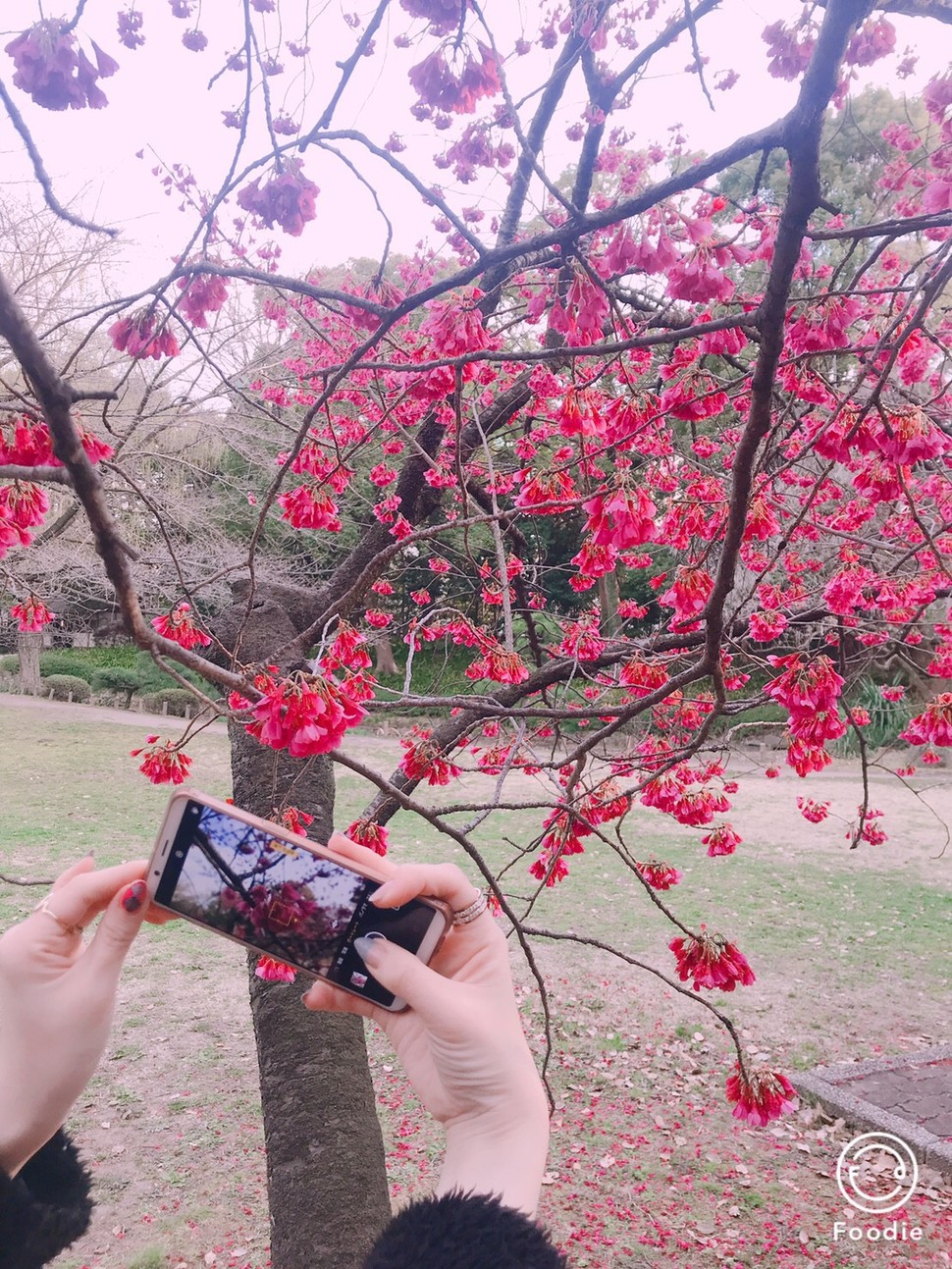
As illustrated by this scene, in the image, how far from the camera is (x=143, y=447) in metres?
6.89

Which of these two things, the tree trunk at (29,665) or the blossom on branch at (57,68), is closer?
the blossom on branch at (57,68)

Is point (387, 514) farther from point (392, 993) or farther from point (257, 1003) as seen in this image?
point (392, 993)

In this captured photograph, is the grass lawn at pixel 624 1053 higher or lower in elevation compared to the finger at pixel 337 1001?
lower

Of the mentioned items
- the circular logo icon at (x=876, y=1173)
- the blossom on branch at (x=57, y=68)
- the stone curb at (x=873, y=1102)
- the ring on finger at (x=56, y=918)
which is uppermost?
the blossom on branch at (x=57, y=68)

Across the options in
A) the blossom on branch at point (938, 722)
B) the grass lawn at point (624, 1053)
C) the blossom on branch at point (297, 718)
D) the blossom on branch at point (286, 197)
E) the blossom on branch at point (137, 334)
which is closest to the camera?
the blossom on branch at point (297, 718)

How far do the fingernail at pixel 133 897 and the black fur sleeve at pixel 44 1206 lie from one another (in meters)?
0.28

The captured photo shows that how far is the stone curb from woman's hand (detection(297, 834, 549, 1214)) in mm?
3560

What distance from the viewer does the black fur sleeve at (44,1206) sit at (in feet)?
2.81

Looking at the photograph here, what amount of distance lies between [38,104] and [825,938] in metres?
6.73

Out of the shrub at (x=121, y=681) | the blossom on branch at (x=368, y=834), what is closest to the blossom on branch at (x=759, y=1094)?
the blossom on branch at (x=368, y=834)

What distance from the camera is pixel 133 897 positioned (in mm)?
982

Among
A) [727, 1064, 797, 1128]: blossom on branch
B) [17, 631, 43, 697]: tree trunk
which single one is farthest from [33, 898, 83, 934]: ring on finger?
[17, 631, 43, 697]: tree trunk

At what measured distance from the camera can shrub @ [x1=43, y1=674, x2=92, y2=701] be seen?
17.3 metres

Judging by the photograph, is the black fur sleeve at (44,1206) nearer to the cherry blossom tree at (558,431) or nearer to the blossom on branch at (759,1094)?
the cherry blossom tree at (558,431)
